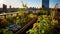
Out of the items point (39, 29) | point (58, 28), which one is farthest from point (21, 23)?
point (39, 29)

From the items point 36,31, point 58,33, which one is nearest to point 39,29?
point 36,31

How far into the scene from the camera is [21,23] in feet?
24.5

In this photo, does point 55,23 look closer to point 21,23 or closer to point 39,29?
point 39,29

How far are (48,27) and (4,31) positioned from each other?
1.42m

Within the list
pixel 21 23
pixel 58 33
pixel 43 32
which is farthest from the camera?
pixel 21 23

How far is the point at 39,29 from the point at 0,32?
49.5 inches

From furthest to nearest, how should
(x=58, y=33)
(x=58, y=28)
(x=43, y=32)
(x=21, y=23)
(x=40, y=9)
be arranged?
(x=40, y=9) → (x=21, y=23) → (x=58, y=28) → (x=58, y=33) → (x=43, y=32)

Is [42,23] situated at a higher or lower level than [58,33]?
higher

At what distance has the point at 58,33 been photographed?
518 centimetres

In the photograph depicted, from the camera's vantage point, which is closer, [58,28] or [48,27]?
[48,27]

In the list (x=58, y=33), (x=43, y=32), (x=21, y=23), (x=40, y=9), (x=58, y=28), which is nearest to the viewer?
(x=43, y=32)

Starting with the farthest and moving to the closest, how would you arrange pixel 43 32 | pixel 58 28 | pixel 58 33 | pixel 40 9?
1. pixel 40 9
2. pixel 58 28
3. pixel 58 33
4. pixel 43 32

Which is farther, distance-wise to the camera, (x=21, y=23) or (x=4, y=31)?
(x=21, y=23)

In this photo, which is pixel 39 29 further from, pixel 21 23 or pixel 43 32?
pixel 21 23
